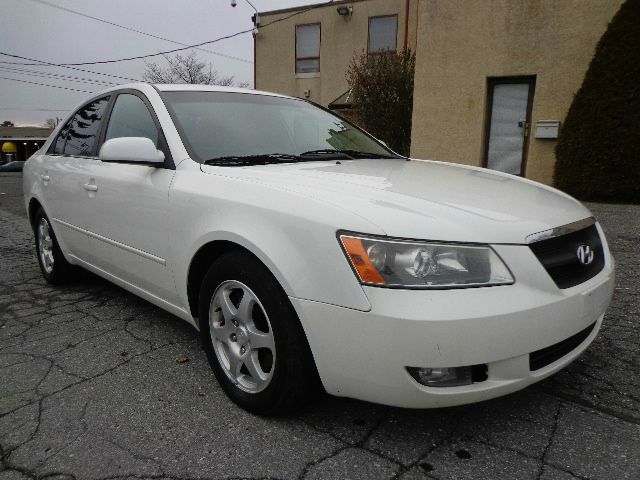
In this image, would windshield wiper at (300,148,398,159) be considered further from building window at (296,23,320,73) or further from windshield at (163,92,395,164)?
building window at (296,23,320,73)

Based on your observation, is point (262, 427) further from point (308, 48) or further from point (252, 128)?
point (308, 48)

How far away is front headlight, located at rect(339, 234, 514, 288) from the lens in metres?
1.68

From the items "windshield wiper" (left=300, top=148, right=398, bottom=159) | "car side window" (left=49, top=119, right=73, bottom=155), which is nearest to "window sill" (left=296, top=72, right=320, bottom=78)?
"car side window" (left=49, top=119, right=73, bottom=155)

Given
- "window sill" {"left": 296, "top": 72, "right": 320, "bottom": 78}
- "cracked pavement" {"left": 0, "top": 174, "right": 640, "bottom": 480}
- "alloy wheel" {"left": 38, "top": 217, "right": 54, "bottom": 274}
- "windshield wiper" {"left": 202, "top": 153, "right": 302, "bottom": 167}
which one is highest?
"window sill" {"left": 296, "top": 72, "right": 320, "bottom": 78}

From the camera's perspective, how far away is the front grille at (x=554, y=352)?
181cm

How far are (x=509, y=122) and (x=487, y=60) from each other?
1.24m

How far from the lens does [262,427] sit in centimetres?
204

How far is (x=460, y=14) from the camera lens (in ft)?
31.0

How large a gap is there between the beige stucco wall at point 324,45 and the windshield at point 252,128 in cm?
1560

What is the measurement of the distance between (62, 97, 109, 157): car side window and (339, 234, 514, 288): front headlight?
2.42 meters

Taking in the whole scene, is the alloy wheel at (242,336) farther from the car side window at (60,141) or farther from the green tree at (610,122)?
the green tree at (610,122)

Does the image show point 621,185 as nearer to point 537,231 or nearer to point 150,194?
point 537,231

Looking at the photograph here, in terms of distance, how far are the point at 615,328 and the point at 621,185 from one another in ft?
18.6

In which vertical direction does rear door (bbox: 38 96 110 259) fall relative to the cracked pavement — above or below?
above
